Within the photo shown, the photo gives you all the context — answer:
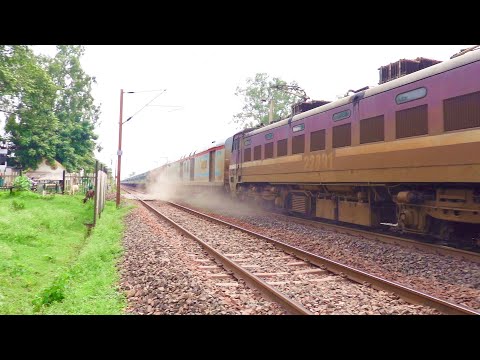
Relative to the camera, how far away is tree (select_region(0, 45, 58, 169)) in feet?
71.4

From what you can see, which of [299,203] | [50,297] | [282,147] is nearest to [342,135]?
[282,147]

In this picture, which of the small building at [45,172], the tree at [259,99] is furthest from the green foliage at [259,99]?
the small building at [45,172]

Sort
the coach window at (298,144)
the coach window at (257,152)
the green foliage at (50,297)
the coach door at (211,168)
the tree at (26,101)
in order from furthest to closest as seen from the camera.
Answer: the coach door at (211,168) < the tree at (26,101) < the coach window at (257,152) < the coach window at (298,144) < the green foliage at (50,297)

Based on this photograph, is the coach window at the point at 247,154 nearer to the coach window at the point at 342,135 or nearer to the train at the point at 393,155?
the train at the point at 393,155

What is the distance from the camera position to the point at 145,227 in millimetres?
12547

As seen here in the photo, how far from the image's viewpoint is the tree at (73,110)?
35.4m

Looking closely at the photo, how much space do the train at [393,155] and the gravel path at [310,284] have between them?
9.98 ft

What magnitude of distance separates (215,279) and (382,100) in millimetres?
6085

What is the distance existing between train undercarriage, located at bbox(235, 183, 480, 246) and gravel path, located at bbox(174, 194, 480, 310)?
755 mm

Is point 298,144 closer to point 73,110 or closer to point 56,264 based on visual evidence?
point 56,264

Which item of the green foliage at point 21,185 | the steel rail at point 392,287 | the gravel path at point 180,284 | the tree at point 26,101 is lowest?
the gravel path at point 180,284

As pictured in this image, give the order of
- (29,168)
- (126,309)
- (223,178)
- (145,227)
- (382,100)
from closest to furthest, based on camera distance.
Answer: (126,309) < (382,100) < (145,227) < (223,178) < (29,168)
